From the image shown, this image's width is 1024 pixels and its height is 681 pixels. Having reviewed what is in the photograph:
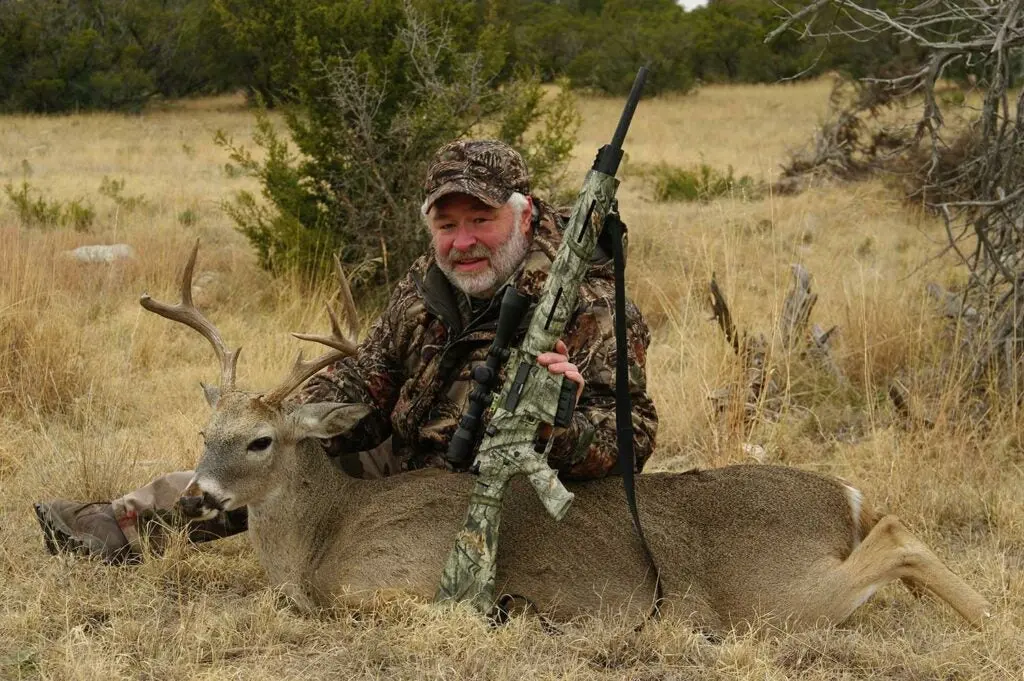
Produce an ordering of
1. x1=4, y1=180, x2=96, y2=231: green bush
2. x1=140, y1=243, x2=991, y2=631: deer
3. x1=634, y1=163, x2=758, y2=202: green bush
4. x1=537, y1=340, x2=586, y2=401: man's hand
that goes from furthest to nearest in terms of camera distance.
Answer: x1=634, y1=163, x2=758, y2=202: green bush
x1=4, y1=180, x2=96, y2=231: green bush
x1=140, y1=243, x2=991, y2=631: deer
x1=537, y1=340, x2=586, y2=401: man's hand

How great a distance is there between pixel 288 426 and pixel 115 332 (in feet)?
12.6

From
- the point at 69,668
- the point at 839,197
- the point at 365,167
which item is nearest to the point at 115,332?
the point at 365,167

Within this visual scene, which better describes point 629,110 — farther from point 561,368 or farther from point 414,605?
point 414,605

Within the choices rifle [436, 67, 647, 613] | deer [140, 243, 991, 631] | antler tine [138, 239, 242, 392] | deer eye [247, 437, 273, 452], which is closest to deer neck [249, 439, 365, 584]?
deer [140, 243, 991, 631]

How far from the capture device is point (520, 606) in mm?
4137

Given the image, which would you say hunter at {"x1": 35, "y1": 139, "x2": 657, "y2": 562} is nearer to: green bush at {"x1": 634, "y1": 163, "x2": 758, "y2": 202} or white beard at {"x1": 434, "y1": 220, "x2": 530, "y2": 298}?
white beard at {"x1": 434, "y1": 220, "x2": 530, "y2": 298}

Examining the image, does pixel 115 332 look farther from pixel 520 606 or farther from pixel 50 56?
pixel 50 56

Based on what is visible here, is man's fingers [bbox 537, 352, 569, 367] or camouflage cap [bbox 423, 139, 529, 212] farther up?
camouflage cap [bbox 423, 139, 529, 212]

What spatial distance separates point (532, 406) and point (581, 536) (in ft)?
2.09

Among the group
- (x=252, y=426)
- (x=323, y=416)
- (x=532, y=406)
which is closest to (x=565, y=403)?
(x=532, y=406)

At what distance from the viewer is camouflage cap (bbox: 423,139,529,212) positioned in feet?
14.1

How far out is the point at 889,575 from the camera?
13.4 ft

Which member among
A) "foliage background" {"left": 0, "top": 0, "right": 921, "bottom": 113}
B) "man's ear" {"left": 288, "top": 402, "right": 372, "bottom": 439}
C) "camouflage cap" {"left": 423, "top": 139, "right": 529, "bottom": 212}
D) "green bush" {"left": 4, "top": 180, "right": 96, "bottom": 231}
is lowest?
"man's ear" {"left": 288, "top": 402, "right": 372, "bottom": 439}

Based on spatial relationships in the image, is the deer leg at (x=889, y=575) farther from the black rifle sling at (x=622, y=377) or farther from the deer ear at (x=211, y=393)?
the deer ear at (x=211, y=393)
